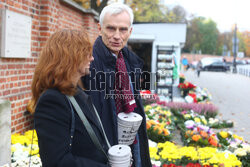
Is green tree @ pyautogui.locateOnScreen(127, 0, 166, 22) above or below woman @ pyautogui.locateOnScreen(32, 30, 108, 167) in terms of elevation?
above

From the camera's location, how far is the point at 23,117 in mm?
4223

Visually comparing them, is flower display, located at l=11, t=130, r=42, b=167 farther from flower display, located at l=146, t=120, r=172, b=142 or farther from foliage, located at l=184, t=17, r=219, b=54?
foliage, located at l=184, t=17, r=219, b=54

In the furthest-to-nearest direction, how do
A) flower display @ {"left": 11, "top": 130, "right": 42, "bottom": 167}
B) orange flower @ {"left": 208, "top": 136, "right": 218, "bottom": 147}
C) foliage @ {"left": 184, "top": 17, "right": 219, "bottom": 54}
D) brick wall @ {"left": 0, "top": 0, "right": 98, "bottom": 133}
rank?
foliage @ {"left": 184, "top": 17, "right": 219, "bottom": 54}, orange flower @ {"left": 208, "top": 136, "right": 218, "bottom": 147}, brick wall @ {"left": 0, "top": 0, "right": 98, "bottom": 133}, flower display @ {"left": 11, "top": 130, "right": 42, "bottom": 167}

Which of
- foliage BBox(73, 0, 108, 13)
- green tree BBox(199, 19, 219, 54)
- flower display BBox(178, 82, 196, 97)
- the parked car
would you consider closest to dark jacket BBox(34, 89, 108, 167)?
flower display BBox(178, 82, 196, 97)

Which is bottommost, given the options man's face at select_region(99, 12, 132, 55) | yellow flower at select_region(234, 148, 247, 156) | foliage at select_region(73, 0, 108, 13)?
yellow flower at select_region(234, 148, 247, 156)

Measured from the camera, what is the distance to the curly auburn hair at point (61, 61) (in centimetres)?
132

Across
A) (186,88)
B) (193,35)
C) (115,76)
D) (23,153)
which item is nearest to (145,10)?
(186,88)

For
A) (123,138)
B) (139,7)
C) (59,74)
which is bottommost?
(123,138)

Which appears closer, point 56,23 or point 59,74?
point 59,74

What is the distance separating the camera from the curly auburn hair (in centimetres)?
132

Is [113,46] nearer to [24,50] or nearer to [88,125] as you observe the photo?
[88,125]

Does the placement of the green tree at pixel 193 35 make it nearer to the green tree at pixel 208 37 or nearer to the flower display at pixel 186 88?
the green tree at pixel 208 37

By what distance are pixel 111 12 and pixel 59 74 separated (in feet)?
3.20

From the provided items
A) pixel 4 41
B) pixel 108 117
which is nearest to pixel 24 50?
Answer: pixel 4 41
